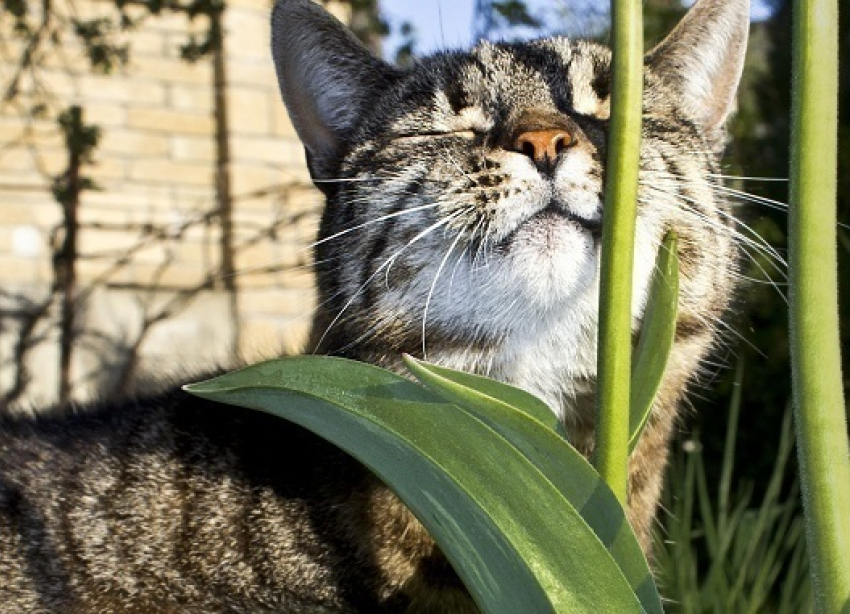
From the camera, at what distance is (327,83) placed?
218 centimetres

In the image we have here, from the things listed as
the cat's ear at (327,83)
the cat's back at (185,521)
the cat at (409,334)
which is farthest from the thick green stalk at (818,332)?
the cat's ear at (327,83)

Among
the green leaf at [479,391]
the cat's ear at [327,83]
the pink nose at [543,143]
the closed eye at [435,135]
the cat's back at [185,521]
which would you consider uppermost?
the cat's ear at [327,83]

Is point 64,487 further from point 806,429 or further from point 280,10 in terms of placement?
point 806,429

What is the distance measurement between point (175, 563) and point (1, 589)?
30cm

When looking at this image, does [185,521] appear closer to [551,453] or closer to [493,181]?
[493,181]

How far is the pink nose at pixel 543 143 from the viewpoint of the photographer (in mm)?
1663

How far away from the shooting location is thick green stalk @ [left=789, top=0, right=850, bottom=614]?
110 centimetres

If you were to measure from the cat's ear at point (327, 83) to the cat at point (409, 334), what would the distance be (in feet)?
0.20

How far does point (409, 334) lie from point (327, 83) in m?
0.62

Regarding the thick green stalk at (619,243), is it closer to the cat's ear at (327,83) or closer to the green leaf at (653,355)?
the green leaf at (653,355)

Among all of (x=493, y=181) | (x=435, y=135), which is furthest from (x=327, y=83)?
(x=493, y=181)

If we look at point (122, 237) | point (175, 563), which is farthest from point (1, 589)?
point (122, 237)

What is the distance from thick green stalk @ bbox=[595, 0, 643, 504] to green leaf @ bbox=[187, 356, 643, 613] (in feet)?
0.43

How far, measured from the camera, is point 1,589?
1840 mm
